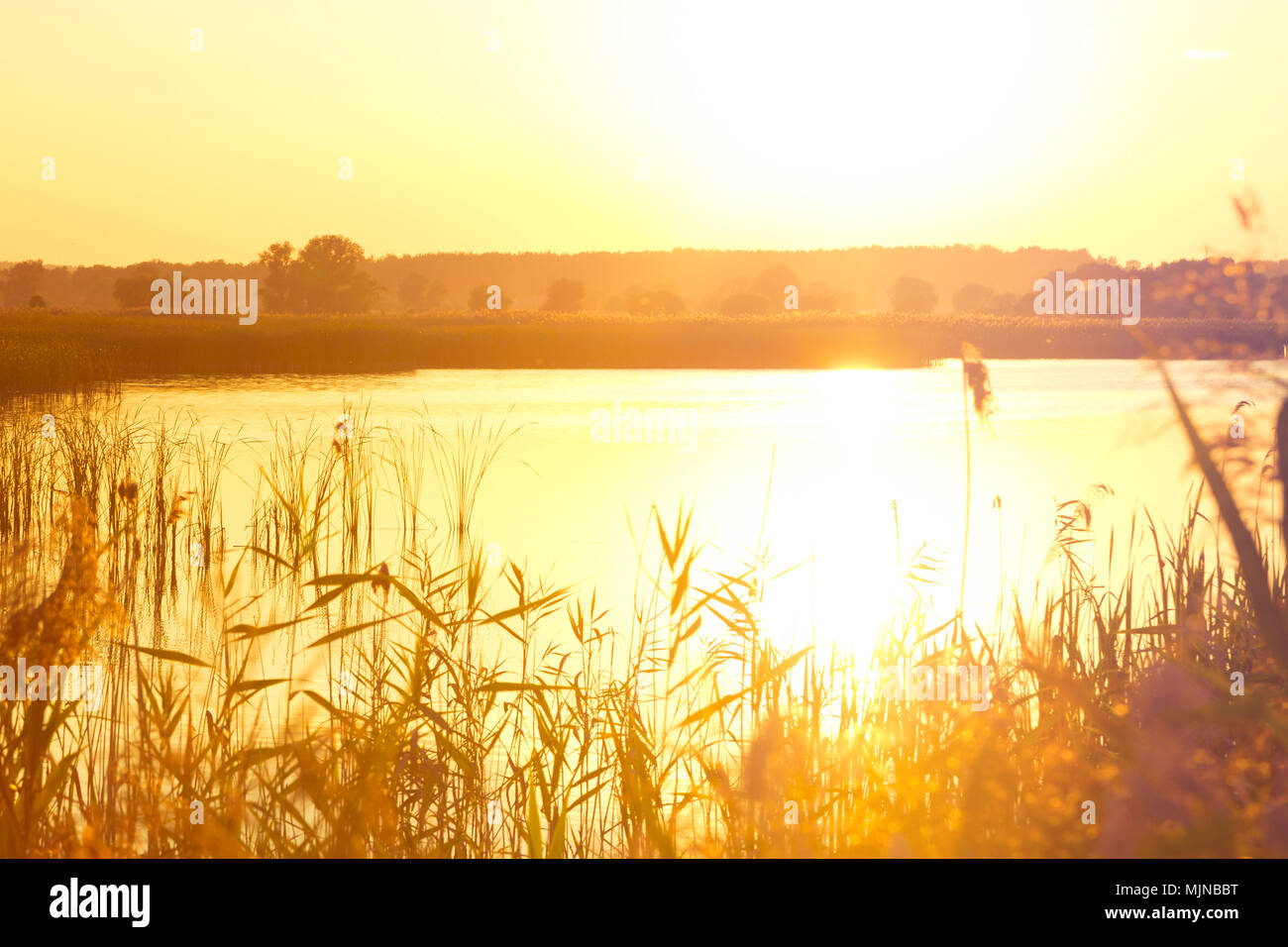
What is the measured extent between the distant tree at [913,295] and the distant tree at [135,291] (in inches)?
2229

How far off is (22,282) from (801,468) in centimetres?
8712

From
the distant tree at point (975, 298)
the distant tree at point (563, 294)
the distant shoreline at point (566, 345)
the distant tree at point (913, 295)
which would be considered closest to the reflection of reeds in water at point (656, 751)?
the distant shoreline at point (566, 345)

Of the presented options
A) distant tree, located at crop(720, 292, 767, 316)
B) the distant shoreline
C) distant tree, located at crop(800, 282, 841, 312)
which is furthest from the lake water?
distant tree, located at crop(800, 282, 841, 312)

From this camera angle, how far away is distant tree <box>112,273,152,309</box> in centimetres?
7394

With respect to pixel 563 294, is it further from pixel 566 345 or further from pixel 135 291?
pixel 566 345

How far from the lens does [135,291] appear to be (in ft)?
243

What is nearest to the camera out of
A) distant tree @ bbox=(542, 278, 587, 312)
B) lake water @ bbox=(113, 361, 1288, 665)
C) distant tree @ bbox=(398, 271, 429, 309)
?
lake water @ bbox=(113, 361, 1288, 665)

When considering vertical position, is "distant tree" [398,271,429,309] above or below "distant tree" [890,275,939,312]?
above

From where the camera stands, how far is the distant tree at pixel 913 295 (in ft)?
300

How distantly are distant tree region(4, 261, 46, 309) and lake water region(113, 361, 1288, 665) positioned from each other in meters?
67.1

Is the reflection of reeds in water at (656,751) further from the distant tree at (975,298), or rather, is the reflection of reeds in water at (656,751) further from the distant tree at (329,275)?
the distant tree at (975,298)

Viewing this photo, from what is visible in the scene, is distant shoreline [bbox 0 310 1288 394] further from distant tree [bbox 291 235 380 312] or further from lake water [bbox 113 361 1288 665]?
distant tree [bbox 291 235 380 312]

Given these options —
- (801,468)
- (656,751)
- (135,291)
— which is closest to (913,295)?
(135,291)
